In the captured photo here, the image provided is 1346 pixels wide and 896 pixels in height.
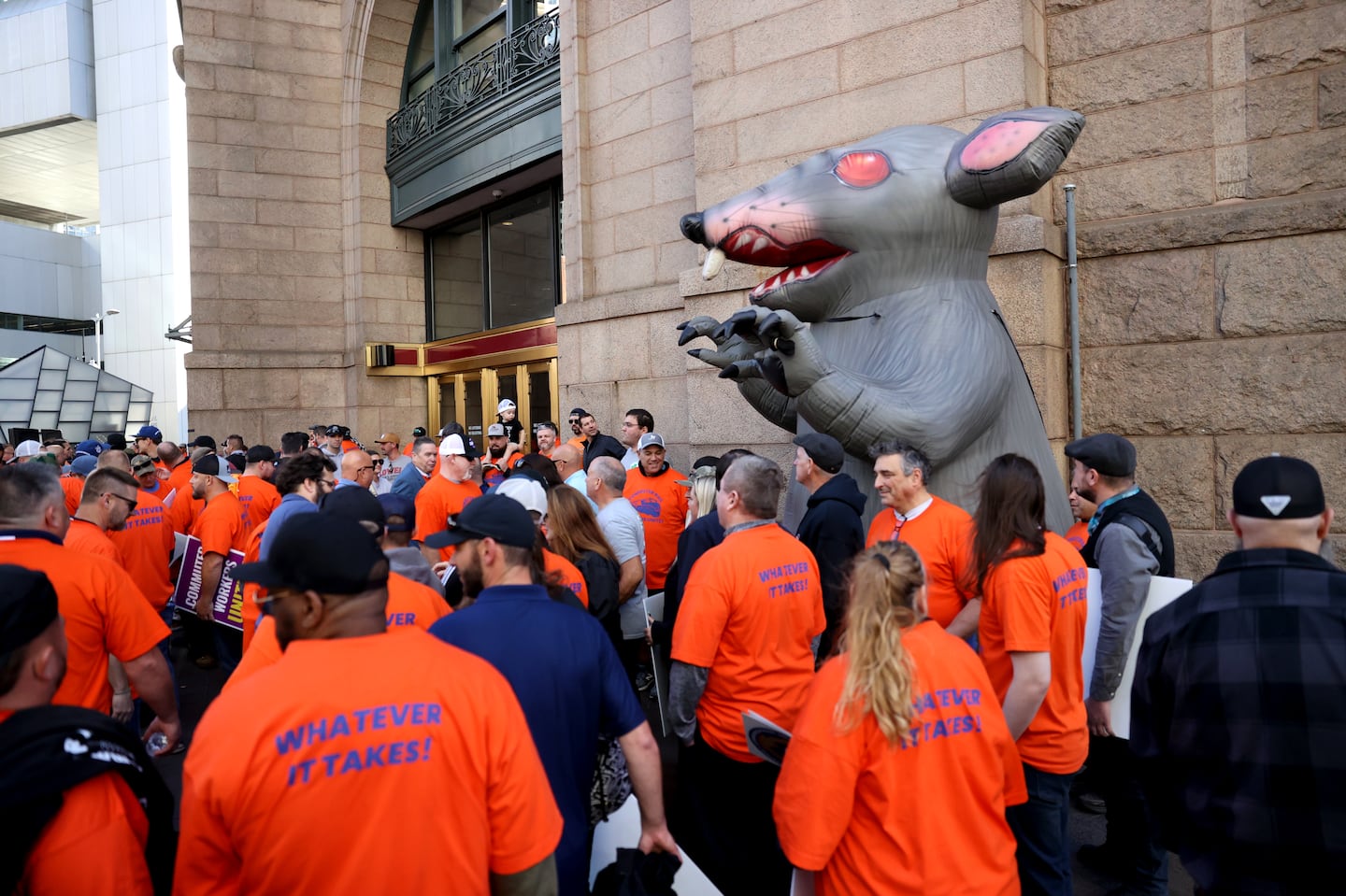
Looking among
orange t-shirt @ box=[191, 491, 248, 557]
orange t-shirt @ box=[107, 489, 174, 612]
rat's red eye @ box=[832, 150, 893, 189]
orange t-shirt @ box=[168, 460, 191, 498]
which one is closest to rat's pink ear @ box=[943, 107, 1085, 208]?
rat's red eye @ box=[832, 150, 893, 189]

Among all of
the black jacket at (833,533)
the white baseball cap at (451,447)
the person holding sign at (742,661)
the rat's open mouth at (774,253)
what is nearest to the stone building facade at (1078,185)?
the rat's open mouth at (774,253)

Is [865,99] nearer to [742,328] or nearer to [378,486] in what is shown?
[742,328]

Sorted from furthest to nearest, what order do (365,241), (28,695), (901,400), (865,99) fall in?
(365,241) → (865,99) → (901,400) → (28,695)

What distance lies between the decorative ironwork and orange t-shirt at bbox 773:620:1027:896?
30.2ft

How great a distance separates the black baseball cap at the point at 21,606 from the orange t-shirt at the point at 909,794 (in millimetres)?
1552

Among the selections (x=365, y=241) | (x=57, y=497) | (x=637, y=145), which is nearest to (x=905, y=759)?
(x=57, y=497)

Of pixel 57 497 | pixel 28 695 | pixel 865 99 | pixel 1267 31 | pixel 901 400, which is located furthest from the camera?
pixel 865 99

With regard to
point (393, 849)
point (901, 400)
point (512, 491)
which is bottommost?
point (393, 849)

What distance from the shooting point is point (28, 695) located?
5.33ft

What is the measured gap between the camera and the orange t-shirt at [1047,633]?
2.44m

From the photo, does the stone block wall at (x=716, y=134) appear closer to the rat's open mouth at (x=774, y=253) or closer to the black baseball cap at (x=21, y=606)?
the rat's open mouth at (x=774, y=253)

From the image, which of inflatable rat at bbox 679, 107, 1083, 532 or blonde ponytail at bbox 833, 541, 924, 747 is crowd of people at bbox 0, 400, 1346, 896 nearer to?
blonde ponytail at bbox 833, 541, 924, 747

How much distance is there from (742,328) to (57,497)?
250 cm

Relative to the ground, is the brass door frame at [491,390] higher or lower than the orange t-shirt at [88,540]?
higher
